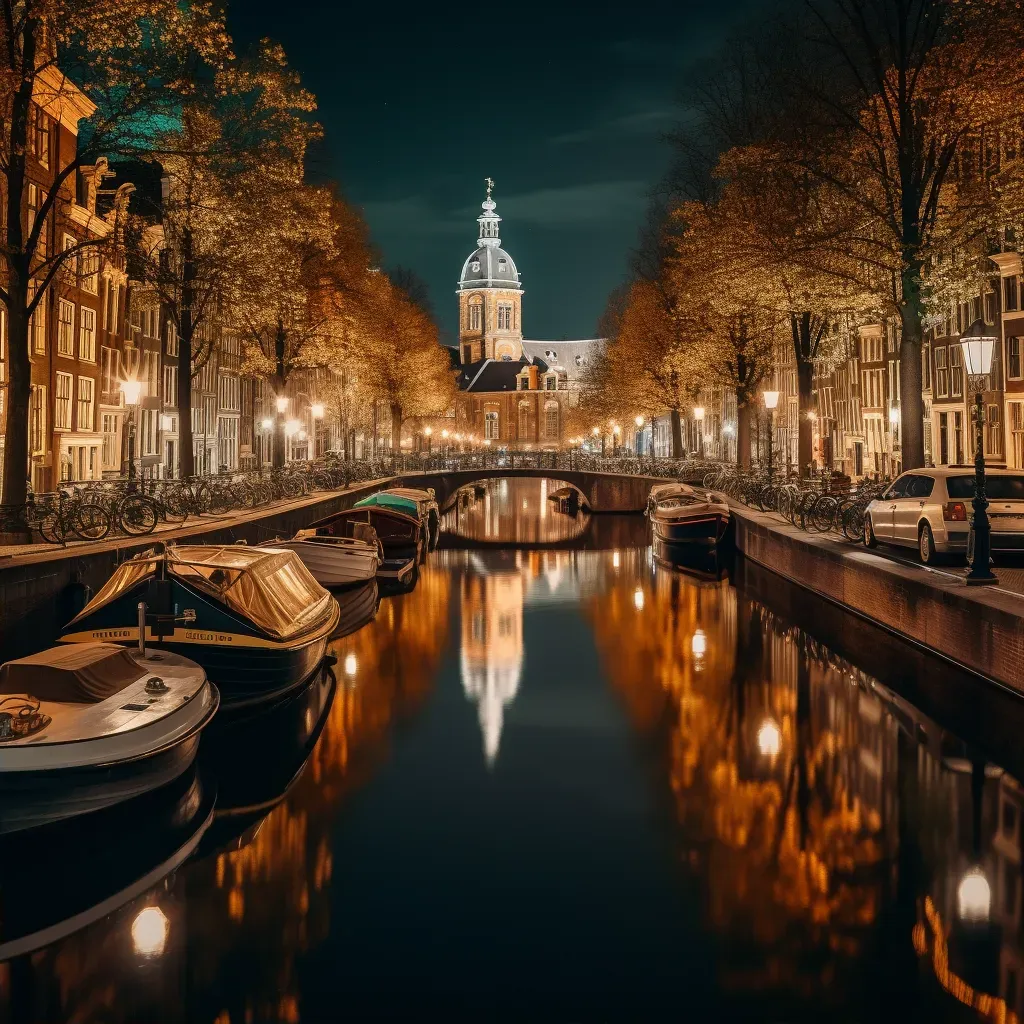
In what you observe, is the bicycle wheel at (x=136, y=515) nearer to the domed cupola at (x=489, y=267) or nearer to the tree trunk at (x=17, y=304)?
the tree trunk at (x=17, y=304)

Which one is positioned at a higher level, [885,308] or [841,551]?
[885,308]

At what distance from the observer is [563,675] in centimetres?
2241

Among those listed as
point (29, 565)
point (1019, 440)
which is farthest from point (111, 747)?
point (1019, 440)

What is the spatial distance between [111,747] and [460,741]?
6005 mm

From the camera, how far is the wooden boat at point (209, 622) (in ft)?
57.0

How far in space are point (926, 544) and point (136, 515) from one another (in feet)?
51.1

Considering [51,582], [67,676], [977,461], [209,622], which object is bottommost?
[67,676]

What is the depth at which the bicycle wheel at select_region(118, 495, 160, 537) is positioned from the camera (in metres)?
26.9

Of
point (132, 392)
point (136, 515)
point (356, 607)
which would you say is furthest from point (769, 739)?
point (132, 392)

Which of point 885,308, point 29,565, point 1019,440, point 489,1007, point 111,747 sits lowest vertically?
point 489,1007

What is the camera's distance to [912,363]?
88.5 ft

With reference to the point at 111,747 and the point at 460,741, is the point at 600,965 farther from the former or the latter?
the point at 460,741

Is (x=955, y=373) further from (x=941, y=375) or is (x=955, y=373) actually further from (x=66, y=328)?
(x=66, y=328)

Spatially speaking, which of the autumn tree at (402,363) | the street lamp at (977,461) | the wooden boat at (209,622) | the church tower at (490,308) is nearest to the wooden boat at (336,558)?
the wooden boat at (209,622)
